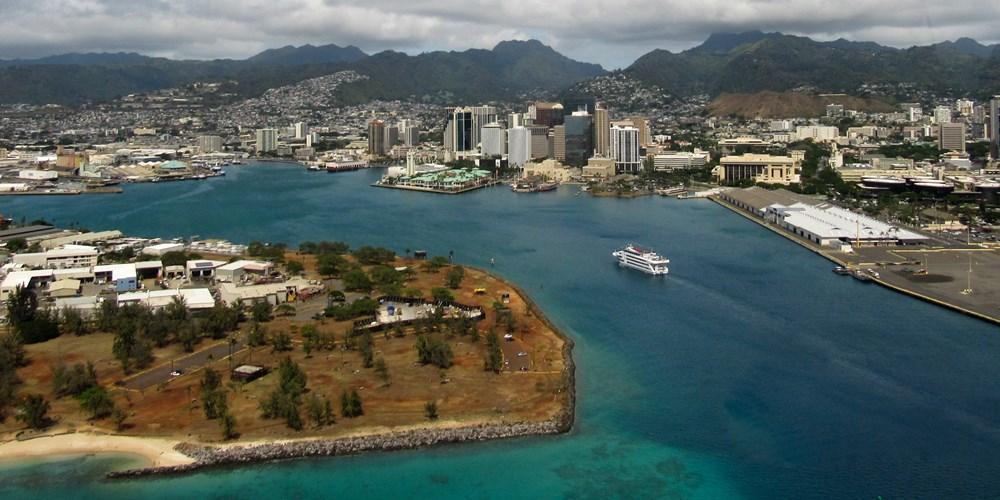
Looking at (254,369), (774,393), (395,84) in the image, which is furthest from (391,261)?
(395,84)

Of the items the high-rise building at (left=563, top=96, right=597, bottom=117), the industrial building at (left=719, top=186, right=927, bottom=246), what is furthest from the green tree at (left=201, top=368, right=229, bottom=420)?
the high-rise building at (left=563, top=96, right=597, bottom=117)

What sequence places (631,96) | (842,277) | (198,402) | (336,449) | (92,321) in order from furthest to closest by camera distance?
1. (631,96)
2. (842,277)
3. (92,321)
4. (198,402)
5. (336,449)

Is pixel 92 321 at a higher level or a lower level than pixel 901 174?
lower

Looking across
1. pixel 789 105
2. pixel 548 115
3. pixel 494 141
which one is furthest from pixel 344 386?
pixel 789 105

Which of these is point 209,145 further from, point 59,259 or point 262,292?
point 262,292

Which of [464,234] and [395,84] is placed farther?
[395,84]

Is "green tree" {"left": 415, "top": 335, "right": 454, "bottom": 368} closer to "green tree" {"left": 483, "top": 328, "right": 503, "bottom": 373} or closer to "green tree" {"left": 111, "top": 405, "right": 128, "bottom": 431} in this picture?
"green tree" {"left": 483, "top": 328, "right": 503, "bottom": 373}

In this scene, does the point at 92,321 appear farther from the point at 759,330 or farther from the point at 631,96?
the point at 631,96
